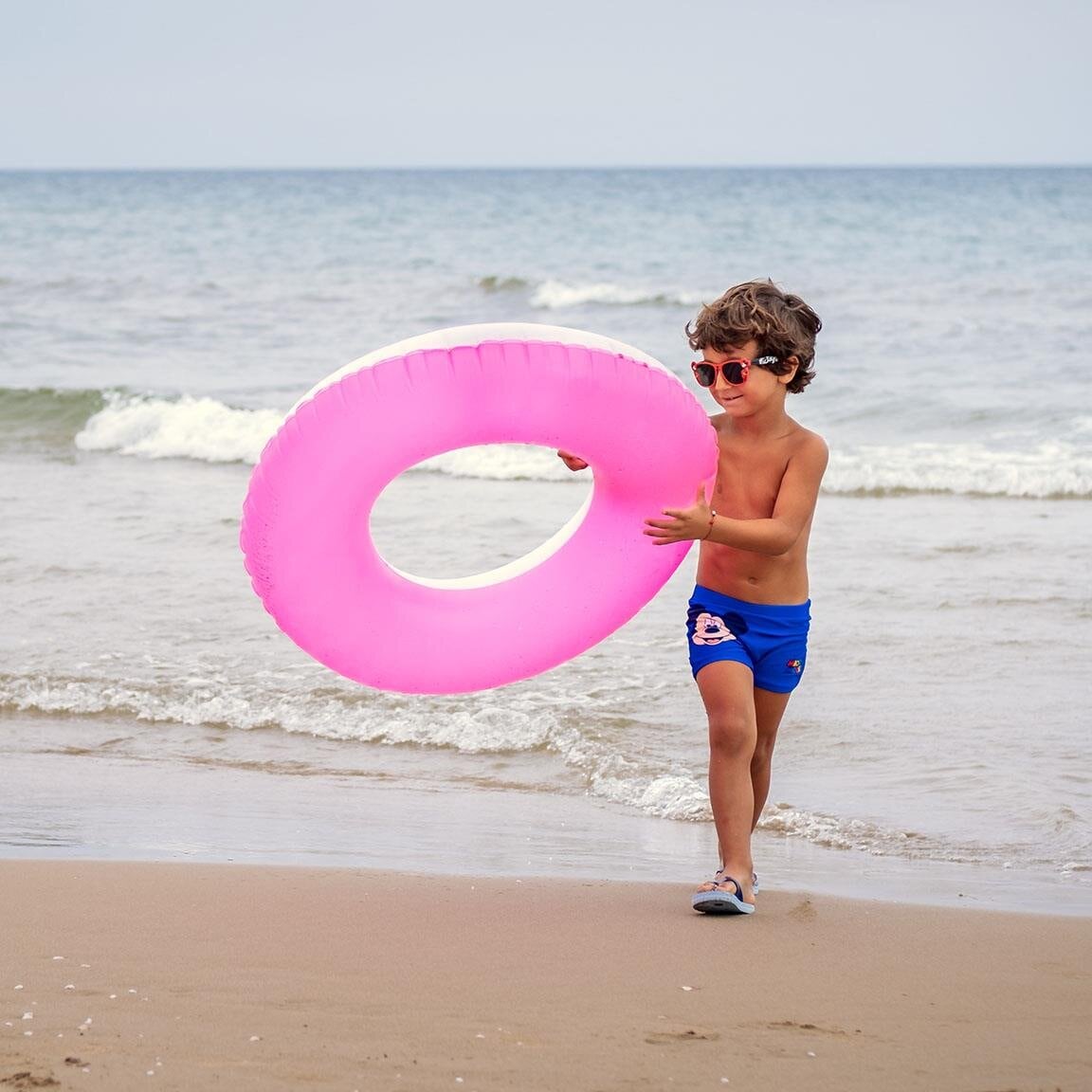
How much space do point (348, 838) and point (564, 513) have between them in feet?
14.7

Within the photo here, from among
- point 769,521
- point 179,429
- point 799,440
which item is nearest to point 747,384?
point 799,440

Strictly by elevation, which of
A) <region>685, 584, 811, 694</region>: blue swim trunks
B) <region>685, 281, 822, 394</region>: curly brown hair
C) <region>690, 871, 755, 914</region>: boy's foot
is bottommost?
<region>690, 871, 755, 914</region>: boy's foot

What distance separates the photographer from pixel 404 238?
2847 centimetres

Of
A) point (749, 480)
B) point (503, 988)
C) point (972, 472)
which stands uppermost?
point (972, 472)

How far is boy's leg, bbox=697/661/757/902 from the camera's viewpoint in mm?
3070

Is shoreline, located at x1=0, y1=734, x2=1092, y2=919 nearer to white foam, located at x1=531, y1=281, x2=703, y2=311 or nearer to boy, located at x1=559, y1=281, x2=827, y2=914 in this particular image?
boy, located at x1=559, y1=281, x2=827, y2=914

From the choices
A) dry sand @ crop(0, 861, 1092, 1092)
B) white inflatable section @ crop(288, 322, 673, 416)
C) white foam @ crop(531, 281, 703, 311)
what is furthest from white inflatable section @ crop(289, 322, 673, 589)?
white foam @ crop(531, 281, 703, 311)

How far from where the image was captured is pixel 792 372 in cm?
312

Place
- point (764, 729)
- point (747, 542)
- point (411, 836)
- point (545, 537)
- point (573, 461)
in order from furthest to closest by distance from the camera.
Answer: point (545, 537), point (411, 836), point (573, 461), point (764, 729), point (747, 542)

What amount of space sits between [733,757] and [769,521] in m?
0.51

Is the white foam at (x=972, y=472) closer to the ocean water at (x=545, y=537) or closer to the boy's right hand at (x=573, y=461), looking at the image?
the ocean water at (x=545, y=537)

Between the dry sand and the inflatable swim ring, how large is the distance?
1.81 feet

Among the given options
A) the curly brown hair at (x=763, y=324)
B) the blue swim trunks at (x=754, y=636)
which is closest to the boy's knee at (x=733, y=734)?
the blue swim trunks at (x=754, y=636)

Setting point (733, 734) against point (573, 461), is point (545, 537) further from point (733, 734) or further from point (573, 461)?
point (733, 734)
